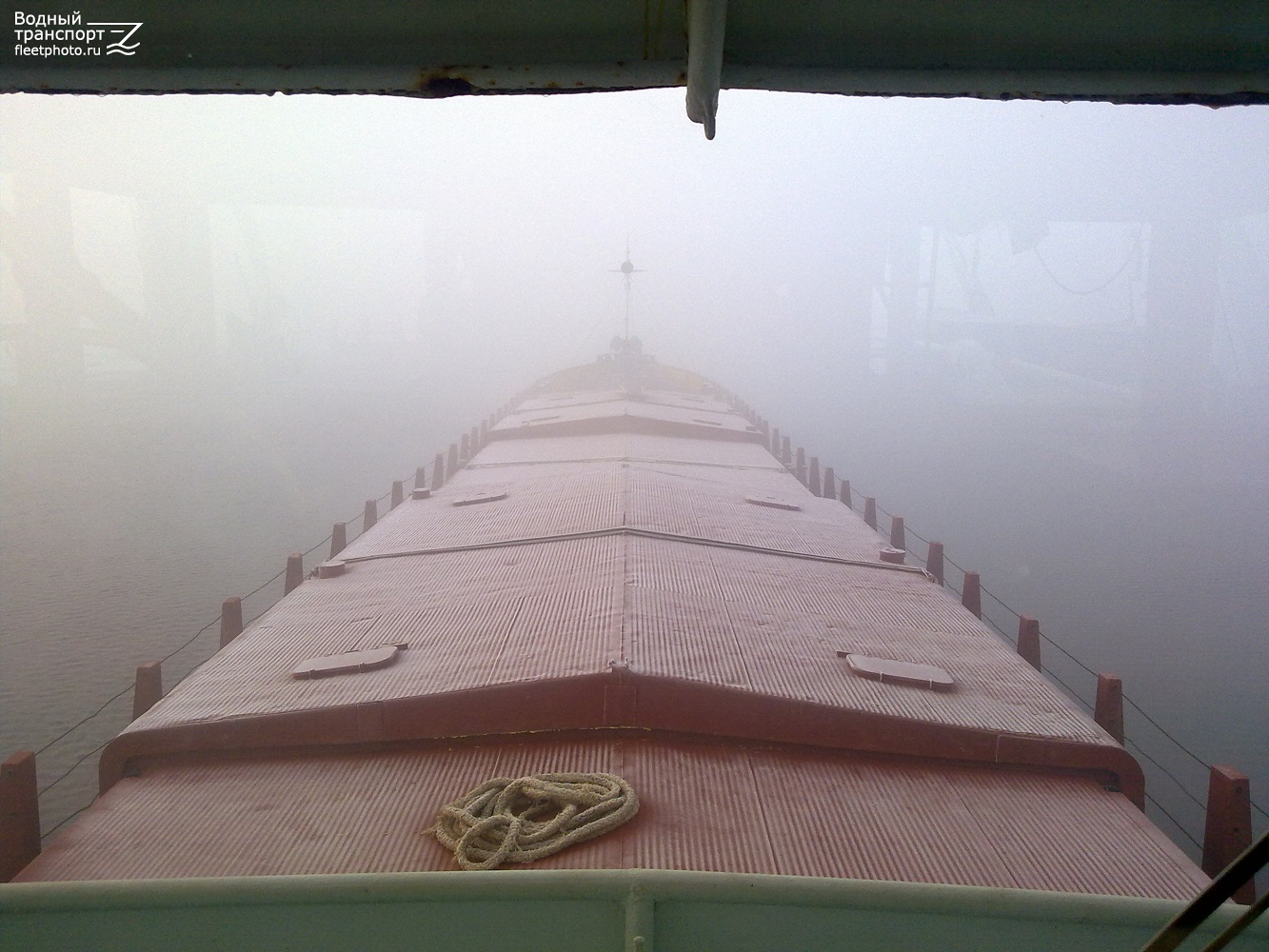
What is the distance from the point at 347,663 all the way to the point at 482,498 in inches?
210

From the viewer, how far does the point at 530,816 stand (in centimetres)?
389

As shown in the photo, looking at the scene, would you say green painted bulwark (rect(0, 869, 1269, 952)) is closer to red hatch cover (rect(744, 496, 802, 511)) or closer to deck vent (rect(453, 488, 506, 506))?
deck vent (rect(453, 488, 506, 506))

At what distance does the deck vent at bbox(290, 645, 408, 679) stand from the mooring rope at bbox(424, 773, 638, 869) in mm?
1710

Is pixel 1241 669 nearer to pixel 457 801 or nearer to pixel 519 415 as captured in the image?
pixel 457 801

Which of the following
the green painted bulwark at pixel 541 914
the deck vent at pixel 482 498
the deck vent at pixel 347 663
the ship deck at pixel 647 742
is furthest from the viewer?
the deck vent at pixel 482 498

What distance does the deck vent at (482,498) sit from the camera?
35.4ft

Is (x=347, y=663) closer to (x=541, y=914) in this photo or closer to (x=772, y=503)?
(x=541, y=914)

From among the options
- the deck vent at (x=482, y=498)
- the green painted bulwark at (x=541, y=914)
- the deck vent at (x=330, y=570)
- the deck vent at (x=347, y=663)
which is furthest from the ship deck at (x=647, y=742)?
the deck vent at (x=482, y=498)

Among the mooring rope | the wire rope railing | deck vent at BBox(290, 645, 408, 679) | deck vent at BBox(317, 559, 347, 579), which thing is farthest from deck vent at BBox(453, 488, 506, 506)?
the mooring rope

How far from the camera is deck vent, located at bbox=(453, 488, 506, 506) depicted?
10.8 metres

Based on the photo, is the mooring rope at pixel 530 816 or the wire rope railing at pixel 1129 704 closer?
the mooring rope at pixel 530 816

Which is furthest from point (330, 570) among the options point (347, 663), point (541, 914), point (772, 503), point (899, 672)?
point (541, 914)

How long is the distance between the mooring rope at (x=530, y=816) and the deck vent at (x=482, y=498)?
6.78 meters

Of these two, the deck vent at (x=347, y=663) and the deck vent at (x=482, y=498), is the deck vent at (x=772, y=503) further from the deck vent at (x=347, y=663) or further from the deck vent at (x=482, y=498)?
the deck vent at (x=347, y=663)
